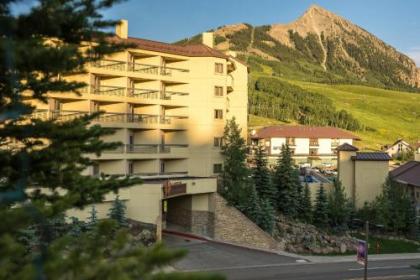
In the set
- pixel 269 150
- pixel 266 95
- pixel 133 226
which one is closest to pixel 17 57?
pixel 133 226

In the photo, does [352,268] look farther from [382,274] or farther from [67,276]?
[67,276]

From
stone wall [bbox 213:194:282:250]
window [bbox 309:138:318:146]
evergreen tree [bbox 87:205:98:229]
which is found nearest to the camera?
evergreen tree [bbox 87:205:98:229]

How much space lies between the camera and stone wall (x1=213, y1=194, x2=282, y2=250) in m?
30.6

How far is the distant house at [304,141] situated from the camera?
85750mm

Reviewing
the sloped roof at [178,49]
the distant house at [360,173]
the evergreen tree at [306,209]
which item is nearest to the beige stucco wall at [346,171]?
the distant house at [360,173]

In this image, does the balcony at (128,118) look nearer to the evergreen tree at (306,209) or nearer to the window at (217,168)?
the window at (217,168)

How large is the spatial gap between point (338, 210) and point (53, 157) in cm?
3032

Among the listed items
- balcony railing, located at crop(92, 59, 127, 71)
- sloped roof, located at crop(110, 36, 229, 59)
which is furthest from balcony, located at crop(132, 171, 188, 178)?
sloped roof, located at crop(110, 36, 229, 59)

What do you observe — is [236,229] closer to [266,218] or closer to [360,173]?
[266,218]

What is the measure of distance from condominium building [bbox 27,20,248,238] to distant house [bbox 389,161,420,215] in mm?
18791

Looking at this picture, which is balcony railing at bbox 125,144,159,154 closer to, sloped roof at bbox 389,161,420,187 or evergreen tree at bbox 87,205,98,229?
evergreen tree at bbox 87,205,98,229

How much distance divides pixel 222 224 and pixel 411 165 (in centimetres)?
2785

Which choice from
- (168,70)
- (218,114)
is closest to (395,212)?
(218,114)

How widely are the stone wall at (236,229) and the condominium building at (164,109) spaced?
1.01 m
